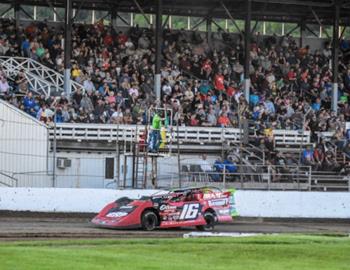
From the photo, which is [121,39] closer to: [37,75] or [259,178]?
[37,75]

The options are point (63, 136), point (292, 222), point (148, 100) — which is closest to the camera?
point (292, 222)

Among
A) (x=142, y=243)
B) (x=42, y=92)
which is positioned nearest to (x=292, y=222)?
(x=42, y=92)

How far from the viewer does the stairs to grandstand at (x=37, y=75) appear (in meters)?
40.0

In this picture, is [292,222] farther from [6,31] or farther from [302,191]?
[6,31]

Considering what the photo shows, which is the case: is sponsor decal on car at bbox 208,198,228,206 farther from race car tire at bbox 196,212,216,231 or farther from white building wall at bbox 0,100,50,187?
white building wall at bbox 0,100,50,187

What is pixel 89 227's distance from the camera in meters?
29.0

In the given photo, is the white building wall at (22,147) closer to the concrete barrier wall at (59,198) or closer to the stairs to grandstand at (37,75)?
the concrete barrier wall at (59,198)

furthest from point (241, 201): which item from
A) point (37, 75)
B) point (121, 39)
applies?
point (121, 39)

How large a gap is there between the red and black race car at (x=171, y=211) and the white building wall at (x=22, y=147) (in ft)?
22.2

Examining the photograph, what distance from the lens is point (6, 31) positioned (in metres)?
43.5

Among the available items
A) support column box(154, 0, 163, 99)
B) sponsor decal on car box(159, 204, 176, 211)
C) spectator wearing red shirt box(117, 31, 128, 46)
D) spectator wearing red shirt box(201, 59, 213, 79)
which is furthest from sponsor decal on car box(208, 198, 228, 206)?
spectator wearing red shirt box(117, 31, 128, 46)

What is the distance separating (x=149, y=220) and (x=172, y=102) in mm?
12653

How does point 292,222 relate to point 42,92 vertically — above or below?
below

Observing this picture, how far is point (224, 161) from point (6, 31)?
11685 mm
